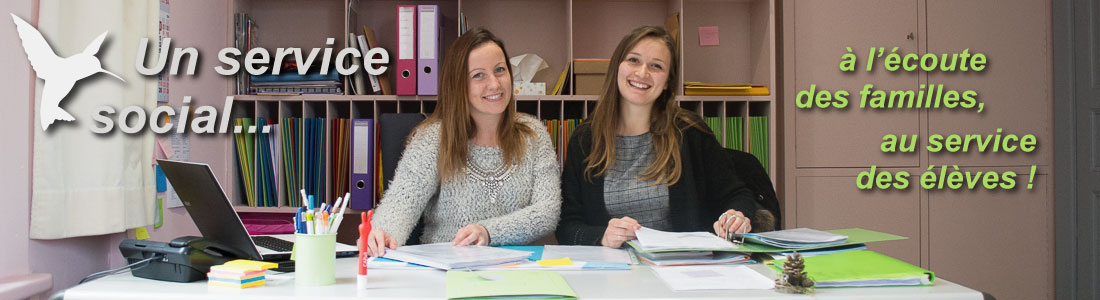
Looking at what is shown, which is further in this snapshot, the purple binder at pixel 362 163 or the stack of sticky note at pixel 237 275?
the purple binder at pixel 362 163

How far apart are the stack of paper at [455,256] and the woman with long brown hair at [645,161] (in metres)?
0.43

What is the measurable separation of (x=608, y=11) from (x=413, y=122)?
4.40ft

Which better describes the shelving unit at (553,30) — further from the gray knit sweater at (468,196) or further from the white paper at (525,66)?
the gray knit sweater at (468,196)

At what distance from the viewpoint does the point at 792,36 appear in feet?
9.59

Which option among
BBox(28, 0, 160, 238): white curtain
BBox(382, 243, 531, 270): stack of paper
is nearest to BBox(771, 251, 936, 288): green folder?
BBox(382, 243, 531, 270): stack of paper

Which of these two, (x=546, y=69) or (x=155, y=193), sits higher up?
(x=546, y=69)

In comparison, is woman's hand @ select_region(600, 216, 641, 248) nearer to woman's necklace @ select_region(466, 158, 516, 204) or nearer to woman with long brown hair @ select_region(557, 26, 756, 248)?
woman with long brown hair @ select_region(557, 26, 756, 248)

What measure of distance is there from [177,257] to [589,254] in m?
0.77

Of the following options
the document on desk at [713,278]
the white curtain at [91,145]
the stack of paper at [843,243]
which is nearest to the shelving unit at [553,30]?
the white curtain at [91,145]

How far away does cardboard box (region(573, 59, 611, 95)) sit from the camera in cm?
279

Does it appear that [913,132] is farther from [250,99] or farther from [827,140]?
[250,99]

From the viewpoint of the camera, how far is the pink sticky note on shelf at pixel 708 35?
3.16m

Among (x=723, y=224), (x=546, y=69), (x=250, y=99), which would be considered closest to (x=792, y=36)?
(x=546, y=69)

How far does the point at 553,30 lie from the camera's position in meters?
3.14
